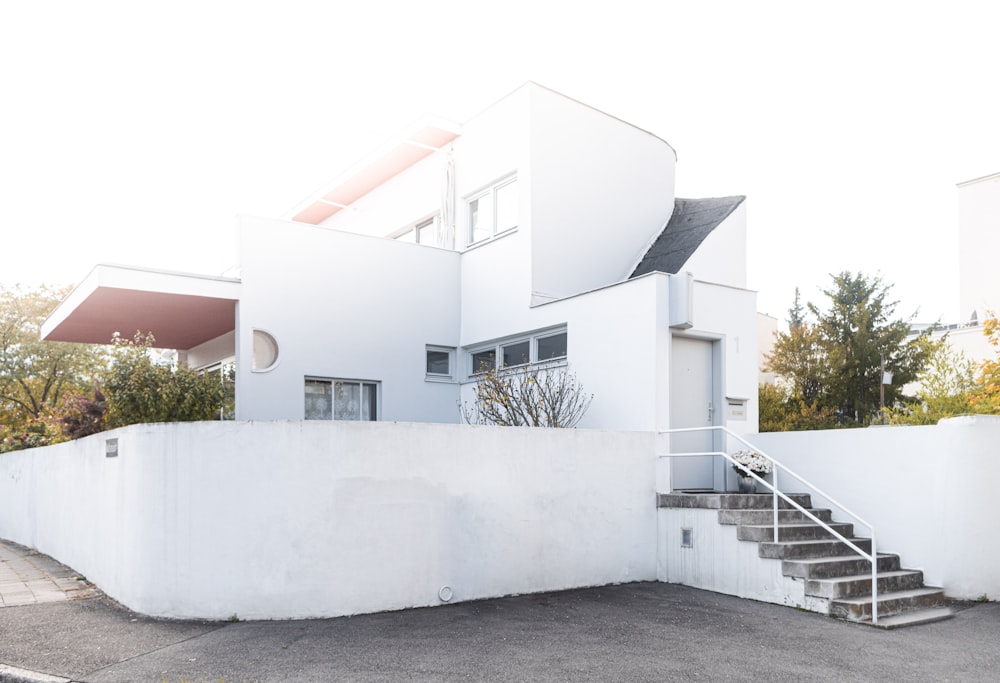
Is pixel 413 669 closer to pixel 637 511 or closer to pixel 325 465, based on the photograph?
pixel 325 465

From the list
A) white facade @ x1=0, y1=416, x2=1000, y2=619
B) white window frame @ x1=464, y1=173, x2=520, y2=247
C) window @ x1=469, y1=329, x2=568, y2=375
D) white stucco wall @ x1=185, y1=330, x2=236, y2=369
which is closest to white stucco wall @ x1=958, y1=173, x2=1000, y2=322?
white window frame @ x1=464, y1=173, x2=520, y2=247

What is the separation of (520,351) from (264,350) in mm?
4275

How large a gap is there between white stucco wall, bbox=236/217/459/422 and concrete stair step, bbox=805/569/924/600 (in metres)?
7.62

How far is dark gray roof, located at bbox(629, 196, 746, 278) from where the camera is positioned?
13.8 meters

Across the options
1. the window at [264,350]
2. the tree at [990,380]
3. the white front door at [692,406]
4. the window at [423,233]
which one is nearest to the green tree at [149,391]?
the window at [264,350]

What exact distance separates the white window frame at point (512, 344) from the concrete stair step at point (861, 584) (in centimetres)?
517

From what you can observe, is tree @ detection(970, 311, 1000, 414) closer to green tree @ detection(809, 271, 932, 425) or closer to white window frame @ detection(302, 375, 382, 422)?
white window frame @ detection(302, 375, 382, 422)

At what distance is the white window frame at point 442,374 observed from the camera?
1437 centimetres

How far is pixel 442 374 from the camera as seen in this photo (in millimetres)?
14633

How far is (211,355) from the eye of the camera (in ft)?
57.7

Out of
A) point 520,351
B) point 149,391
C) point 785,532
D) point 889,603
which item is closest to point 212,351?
point 149,391

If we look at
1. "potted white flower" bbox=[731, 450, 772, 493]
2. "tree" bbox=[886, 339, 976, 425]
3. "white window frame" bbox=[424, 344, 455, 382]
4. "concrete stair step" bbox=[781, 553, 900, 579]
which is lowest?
"concrete stair step" bbox=[781, 553, 900, 579]

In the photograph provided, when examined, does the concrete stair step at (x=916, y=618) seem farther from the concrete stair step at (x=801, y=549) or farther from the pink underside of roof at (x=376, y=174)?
the pink underside of roof at (x=376, y=174)

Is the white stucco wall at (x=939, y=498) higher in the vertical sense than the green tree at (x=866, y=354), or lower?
lower
